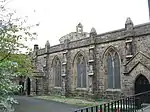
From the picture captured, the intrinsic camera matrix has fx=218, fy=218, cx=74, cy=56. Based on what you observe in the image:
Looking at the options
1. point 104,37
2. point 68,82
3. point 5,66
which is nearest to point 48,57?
point 68,82

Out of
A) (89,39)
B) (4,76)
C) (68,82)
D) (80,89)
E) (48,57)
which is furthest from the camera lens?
(48,57)

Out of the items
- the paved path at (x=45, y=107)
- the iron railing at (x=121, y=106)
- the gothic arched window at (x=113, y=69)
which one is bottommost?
the paved path at (x=45, y=107)

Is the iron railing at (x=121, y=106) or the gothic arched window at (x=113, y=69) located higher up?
the gothic arched window at (x=113, y=69)

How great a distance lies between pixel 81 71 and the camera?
28.3 m

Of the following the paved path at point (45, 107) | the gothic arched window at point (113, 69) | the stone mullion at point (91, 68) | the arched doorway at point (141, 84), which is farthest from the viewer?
the stone mullion at point (91, 68)

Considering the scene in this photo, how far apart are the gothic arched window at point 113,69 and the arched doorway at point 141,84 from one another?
3.95 m

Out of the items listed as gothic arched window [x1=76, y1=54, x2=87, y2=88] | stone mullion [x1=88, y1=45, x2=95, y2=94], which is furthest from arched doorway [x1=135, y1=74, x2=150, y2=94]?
gothic arched window [x1=76, y1=54, x2=87, y2=88]

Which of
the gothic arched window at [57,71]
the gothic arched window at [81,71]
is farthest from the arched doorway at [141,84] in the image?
the gothic arched window at [57,71]

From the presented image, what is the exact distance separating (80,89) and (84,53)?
464cm

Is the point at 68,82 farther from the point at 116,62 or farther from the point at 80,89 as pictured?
the point at 116,62

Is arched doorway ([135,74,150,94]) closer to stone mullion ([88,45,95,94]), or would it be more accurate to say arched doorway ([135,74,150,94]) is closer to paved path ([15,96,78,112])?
paved path ([15,96,78,112])

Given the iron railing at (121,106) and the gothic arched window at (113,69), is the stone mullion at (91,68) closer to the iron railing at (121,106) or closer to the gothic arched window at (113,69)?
the gothic arched window at (113,69)

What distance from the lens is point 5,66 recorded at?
529 centimetres

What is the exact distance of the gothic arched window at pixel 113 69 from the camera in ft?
75.9
